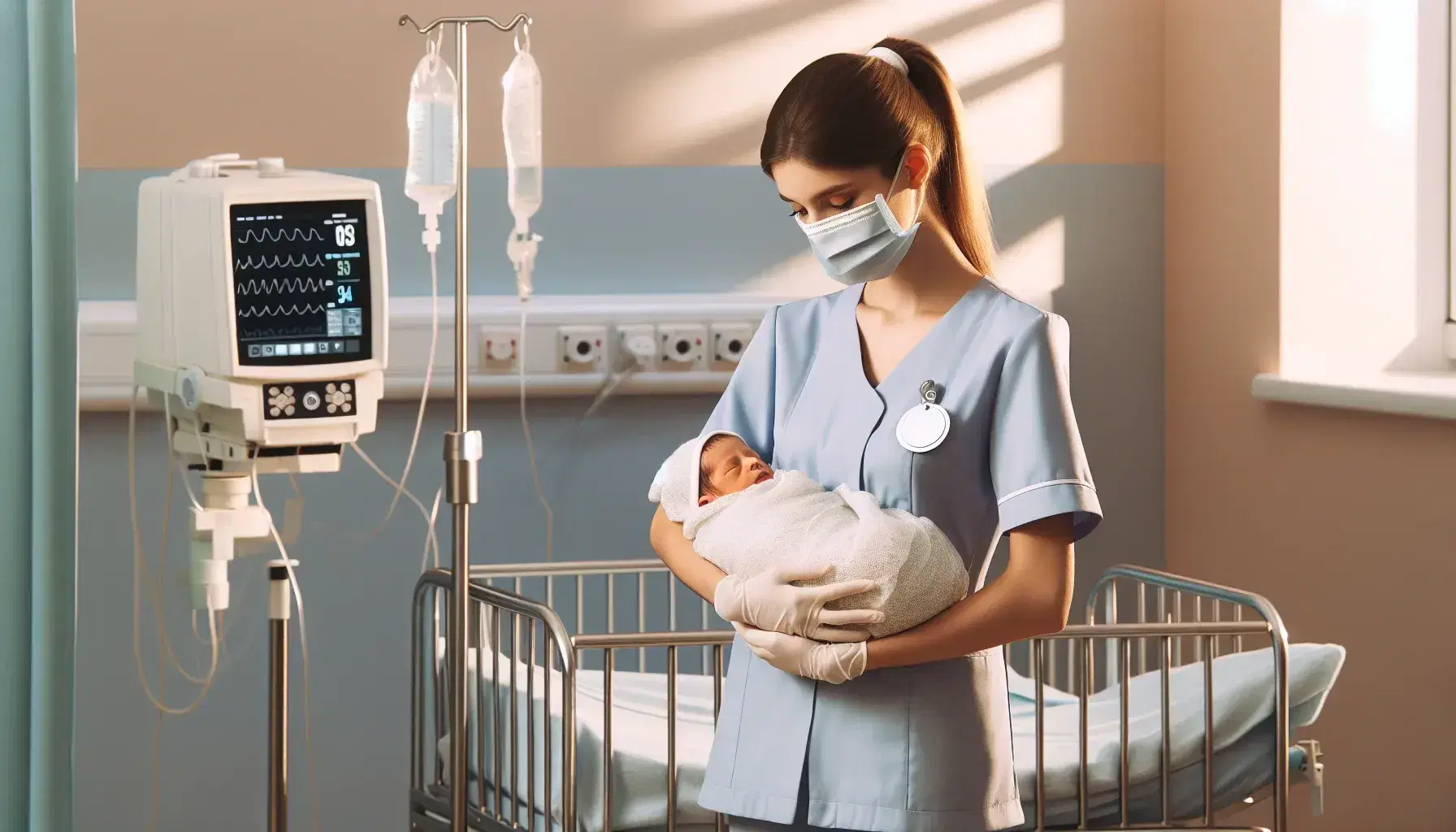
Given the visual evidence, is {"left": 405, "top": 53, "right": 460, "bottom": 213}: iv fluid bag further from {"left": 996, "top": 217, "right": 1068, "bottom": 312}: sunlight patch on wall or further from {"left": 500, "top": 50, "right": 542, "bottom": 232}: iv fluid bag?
{"left": 996, "top": 217, "right": 1068, "bottom": 312}: sunlight patch on wall

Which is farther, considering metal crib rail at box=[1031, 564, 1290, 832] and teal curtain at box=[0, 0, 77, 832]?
metal crib rail at box=[1031, 564, 1290, 832]

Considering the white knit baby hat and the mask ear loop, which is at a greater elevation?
the mask ear loop

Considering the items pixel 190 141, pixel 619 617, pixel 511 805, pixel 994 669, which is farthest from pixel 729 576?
pixel 190 141

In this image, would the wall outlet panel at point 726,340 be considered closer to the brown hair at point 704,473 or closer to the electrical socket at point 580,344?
the electrical socket at point 580,344

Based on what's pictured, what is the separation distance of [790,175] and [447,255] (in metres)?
1.74

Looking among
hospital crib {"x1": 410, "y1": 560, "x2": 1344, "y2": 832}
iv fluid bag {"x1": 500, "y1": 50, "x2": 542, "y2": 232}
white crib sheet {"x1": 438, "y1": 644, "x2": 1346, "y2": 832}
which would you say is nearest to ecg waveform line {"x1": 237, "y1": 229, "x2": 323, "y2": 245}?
iv fluid bag {"x1": 500, "y1": 50, "x2": 542, "y2": 232}

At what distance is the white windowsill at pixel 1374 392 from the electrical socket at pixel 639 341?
1.16 meters

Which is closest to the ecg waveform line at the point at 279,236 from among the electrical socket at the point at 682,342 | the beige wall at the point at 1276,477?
the electrical socket at the point at 682,342

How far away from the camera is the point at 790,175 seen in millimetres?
1475

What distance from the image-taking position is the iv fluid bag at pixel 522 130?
6.46ft

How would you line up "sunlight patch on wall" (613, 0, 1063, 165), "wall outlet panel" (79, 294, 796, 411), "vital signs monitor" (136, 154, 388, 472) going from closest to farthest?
"vital signs monitor" (136, 154, 388, 472)
"wall outlet panel" (79, 294, 796, 411)
"sunlight patch on wall" (613, 0, 1063, 165)

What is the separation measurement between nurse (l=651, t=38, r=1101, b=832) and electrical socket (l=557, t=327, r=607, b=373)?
1.53 metres

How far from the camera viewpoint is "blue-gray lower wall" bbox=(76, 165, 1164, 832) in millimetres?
2988

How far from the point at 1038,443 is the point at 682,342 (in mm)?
1711
